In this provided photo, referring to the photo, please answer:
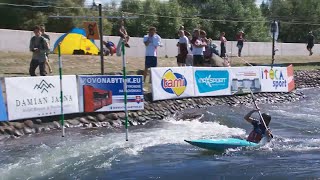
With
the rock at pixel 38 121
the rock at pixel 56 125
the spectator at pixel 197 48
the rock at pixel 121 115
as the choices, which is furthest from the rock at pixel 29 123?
the spectator at pixel 197 48

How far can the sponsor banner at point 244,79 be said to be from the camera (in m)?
21.9

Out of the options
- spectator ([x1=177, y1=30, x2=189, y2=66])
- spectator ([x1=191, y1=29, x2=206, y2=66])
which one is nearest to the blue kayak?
spectator ([x1=177, y1=30, x2=189, y2=66])

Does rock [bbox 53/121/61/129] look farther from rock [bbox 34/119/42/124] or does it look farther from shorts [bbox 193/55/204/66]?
shorts [bbox 193/55/204/66]

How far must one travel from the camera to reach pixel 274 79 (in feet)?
78.9

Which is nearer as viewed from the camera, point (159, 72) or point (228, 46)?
point (159, 72)

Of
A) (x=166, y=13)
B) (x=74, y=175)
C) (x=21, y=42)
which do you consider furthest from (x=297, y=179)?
(x=166, y=13)

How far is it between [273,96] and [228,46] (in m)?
18.2

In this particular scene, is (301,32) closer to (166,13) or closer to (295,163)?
(166,13)

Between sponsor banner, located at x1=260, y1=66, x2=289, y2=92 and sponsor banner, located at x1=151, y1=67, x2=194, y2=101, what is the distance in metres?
4.52

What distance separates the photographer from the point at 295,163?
11875 millimetres

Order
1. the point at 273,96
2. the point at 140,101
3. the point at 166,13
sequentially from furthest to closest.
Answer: the point at 166,13, the point at 273,96, the point at 140,101

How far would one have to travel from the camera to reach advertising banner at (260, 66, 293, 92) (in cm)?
2342

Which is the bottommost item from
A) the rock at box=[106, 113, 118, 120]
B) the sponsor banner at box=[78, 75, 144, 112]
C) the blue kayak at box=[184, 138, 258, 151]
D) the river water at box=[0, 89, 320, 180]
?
the river water at box=[0, 89, 320, 180]

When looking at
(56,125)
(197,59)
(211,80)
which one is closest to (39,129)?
(56,125)
